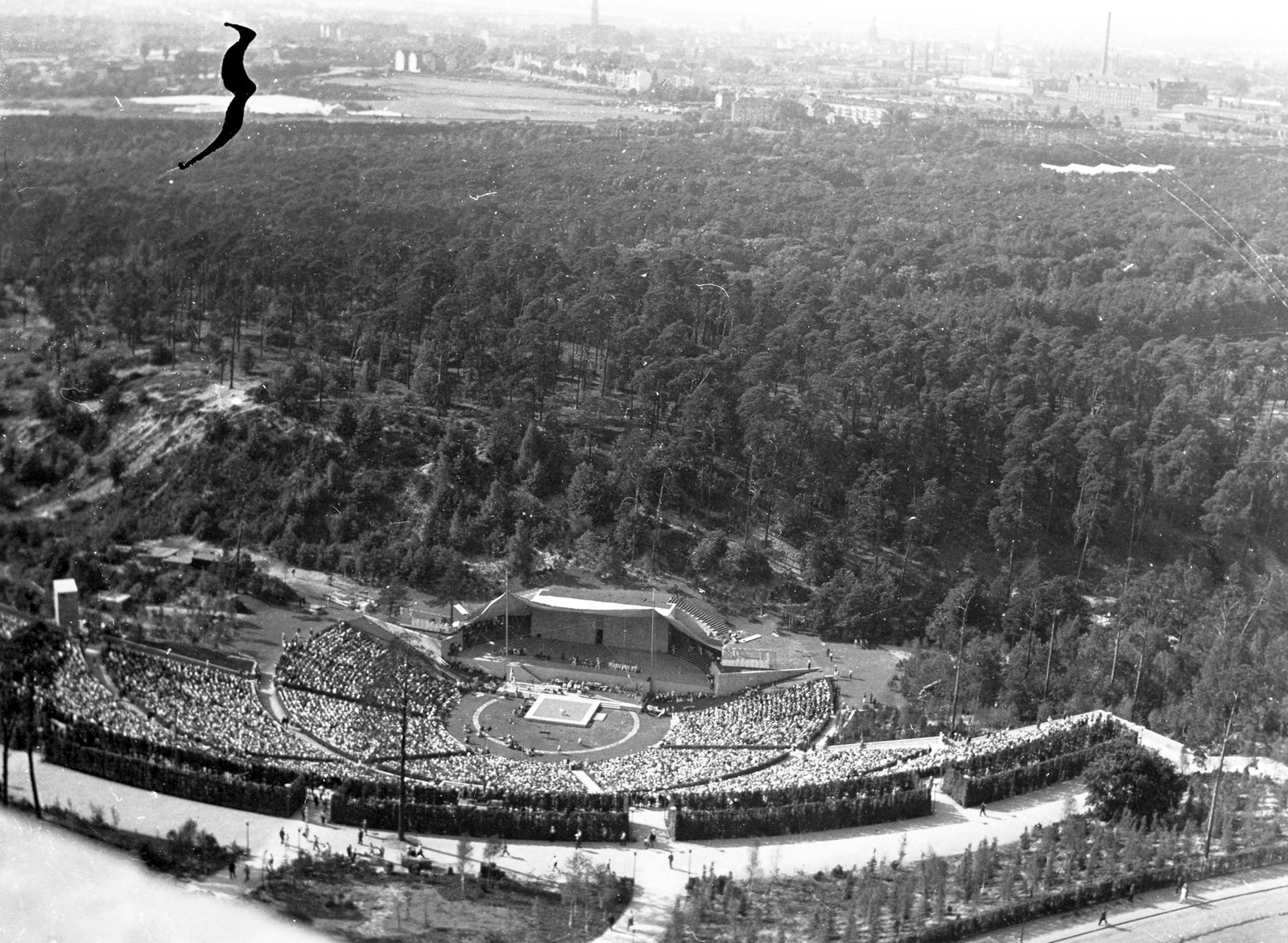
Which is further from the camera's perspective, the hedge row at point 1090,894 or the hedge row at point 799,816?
the hedge row at point 799,816

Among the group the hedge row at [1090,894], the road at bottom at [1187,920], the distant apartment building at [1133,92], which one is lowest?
the road at bottom at [1187,920]

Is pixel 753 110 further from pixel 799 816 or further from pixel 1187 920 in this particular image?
pixel 1187 920

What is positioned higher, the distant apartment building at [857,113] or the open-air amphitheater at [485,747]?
the distant apartment building at [857,113]

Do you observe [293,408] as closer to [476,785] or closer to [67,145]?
[67,145]

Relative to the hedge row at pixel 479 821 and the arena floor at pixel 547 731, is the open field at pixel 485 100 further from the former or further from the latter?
the hedge row at pixel 479 821

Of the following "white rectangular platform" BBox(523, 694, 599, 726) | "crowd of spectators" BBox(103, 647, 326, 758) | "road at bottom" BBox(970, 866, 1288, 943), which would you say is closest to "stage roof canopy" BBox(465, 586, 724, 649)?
"white rectangular platform" BBox(523, 694, 599, 726)

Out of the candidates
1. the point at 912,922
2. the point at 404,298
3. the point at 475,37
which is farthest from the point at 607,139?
the point at 912,922

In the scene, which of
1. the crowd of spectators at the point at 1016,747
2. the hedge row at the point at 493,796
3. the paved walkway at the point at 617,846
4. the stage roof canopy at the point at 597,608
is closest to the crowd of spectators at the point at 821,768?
the crowd of spectators at the point at 1016,747
